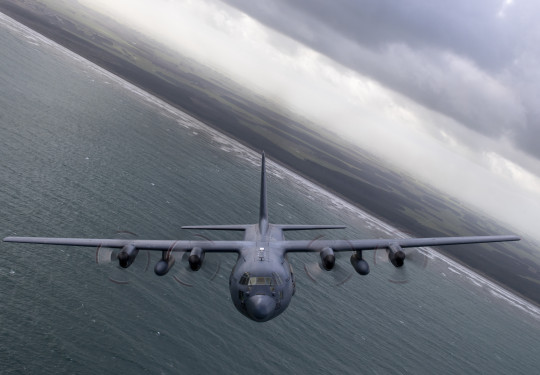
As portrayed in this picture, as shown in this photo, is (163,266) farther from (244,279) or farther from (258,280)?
(258,280)

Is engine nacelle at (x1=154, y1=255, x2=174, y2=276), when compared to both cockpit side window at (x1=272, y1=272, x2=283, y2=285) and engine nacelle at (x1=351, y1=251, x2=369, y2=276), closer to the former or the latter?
cockpit side window at (x1=272, y1=272, x2=283, y2=285)

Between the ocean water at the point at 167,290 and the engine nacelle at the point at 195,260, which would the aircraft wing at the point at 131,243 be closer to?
the engine nacelle at the point at 195,260

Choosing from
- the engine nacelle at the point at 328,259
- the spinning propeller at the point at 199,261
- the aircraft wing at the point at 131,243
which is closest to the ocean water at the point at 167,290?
the aircraft wing at the point at 131,243

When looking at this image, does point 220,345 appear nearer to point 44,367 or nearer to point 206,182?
point 44,367

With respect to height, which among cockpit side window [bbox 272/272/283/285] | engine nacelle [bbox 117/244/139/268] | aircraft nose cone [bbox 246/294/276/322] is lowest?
engine nacelle [bbox 117/244/139/268]

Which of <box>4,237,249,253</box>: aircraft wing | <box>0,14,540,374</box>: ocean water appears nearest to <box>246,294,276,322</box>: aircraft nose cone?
<box>4,237,249,253</box>: aircraft wing

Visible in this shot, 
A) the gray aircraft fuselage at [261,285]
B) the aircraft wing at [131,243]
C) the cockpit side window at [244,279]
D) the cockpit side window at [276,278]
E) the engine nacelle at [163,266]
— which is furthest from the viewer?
the aircraft wing at [131,243]

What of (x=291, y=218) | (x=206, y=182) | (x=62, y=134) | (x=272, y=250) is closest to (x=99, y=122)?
(x=62, y=134)
